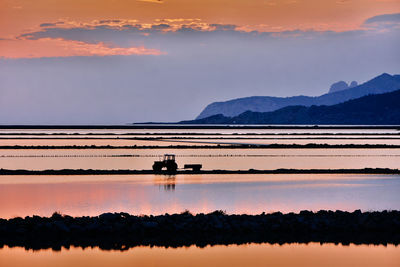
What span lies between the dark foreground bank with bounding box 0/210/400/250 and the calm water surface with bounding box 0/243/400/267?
0.76m

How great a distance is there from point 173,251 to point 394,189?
17.9 m

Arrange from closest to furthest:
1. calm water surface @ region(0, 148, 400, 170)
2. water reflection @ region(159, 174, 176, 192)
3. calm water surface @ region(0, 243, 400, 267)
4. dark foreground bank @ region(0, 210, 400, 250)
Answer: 1. calm water surface @ region(0, 243, 400, 267)
2. dark foreground bank @ region(0, 210, 400, 250)
3. water reflection @ region(159, 174, 176, 192)
4. calm water surface @ region(0, 148, 400, 170)

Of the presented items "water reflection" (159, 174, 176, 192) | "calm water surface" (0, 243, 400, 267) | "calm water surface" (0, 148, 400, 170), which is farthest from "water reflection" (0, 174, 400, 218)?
"calm water surface" (0, 148, 400, 170)

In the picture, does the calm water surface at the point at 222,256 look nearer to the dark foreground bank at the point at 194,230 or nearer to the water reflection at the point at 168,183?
the dark foreground bank at the point at 194,230

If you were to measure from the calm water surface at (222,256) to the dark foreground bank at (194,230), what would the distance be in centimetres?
76

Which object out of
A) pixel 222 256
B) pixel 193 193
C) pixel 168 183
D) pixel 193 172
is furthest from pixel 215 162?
pixel 222 256

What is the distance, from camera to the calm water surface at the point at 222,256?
16156mm

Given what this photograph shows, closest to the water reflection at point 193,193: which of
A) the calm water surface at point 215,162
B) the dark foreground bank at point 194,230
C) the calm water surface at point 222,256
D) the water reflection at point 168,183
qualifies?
the water reflection at point 168,183

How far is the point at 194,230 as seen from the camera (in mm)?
19953

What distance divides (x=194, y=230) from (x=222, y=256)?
118 inches

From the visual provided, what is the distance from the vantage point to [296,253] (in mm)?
17484

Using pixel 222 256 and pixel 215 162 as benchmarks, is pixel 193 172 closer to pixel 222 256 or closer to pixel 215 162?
pixel 215 162

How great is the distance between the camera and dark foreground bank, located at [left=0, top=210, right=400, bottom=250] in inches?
744

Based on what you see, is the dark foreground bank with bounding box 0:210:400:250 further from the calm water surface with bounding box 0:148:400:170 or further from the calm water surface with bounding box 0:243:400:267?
the calm water surface with bounding box 0:148:400:170
